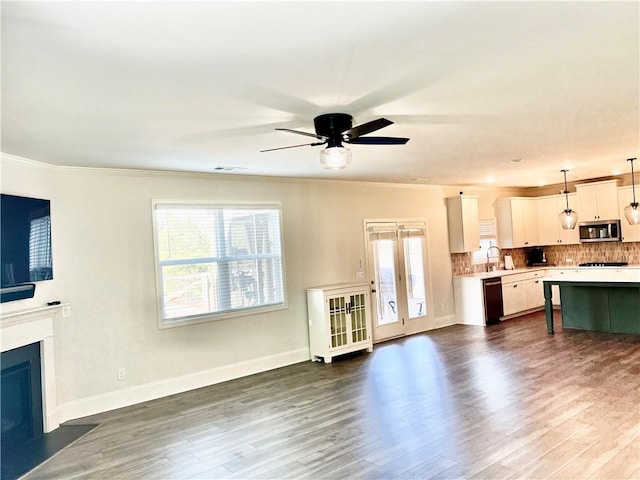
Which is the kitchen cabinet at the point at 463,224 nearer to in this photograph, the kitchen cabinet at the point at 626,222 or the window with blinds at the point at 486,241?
the window with blinds at the point at 486,241

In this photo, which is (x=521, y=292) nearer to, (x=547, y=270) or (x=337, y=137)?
(x=547, y=270)

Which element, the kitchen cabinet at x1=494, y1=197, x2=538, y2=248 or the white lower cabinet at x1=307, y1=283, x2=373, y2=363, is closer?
the white lower cabinet at x1=307, y1=283, x2=373, y2=363

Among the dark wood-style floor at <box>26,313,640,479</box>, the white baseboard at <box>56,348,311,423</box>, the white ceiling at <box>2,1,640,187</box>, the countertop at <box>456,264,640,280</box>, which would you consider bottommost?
the dark wood-style floor at <box>26,313,640,479</box>

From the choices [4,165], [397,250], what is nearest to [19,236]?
[4,165]

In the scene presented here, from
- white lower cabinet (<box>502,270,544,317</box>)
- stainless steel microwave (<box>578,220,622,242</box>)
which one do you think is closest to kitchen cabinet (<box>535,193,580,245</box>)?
stainless steel microwave (<box>578,220,622,242</box>)

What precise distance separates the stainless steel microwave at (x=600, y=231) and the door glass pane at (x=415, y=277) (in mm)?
3342

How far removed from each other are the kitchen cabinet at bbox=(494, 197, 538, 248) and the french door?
7.34 ft

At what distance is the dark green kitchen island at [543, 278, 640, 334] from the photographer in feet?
21.3

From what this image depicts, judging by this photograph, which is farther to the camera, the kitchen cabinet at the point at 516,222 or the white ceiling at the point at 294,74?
the kitchen cabinet at the point at 516,222

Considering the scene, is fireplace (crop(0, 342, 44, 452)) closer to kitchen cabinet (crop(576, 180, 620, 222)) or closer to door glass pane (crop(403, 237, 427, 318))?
door glass pane (crop(403, 237, 427, 318))

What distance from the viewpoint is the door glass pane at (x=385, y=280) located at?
7164 millimetres

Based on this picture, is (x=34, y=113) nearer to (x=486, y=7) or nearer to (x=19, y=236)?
(x=19, y=236)

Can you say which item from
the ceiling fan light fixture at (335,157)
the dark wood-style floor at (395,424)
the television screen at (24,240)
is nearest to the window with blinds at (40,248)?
the television screen at (24,240)

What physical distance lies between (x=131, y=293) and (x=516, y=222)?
24.4ft
